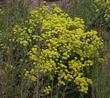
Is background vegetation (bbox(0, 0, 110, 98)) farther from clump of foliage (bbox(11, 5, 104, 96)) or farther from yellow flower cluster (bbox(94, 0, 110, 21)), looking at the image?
yellow flower cluster (bbox(94, 0, 110, 21))

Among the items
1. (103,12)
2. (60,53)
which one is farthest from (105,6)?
(60,53)

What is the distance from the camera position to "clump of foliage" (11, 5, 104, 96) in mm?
3881

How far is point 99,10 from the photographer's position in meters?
5.13

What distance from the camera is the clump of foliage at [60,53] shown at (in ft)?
12.7

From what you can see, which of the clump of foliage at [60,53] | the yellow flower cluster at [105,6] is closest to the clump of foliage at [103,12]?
the yellow flower cluster at [105,6]

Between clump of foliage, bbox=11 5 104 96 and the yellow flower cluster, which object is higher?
the yellow flower cluster

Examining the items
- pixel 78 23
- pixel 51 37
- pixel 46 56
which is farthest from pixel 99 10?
pixel 46 56

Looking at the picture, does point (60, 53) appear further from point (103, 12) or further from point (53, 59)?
point (103, 12)

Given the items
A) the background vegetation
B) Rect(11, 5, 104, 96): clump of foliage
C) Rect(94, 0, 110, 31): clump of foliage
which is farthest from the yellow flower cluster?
Rect(11, 5, 104, 96): clump of foliage

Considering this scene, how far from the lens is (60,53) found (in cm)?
409

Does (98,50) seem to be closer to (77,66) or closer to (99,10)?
(77,66)

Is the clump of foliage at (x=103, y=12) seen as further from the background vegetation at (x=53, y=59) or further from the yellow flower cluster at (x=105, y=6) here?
the background vegetation at (x=53, y=59)

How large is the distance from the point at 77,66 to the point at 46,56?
1.08 feet

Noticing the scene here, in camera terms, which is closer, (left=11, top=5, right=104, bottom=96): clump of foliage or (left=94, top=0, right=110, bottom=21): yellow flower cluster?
(left=11, top=5, right=104, bottom=96): clump of foliage
